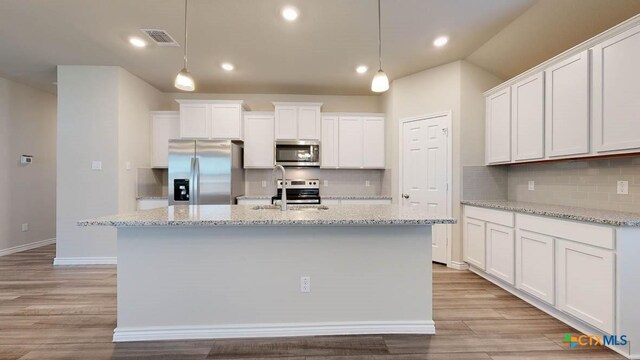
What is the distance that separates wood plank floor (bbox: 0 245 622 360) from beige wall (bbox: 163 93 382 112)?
341 centimetres

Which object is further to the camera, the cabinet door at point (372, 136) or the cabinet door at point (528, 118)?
the cabinet door at point (372, 136)

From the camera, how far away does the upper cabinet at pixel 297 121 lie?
4766 mm

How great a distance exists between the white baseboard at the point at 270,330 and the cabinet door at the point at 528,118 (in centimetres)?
215

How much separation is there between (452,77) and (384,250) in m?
2.88

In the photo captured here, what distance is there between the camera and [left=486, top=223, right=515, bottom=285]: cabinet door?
9.70 feet

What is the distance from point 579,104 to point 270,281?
3.03 meters

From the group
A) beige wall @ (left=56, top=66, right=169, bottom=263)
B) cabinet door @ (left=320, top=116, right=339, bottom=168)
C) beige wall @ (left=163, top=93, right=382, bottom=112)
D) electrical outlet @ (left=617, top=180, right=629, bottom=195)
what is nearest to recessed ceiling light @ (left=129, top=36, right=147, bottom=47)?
beige wall @ (left=56, top=66, right=169, bottom=263)

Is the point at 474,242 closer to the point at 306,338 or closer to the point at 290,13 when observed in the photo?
the point at 306,338

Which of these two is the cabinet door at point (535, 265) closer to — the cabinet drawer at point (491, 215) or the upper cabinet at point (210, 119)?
the cabinet drawer at point (491, 215)

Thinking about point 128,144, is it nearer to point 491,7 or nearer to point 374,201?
point 374,201

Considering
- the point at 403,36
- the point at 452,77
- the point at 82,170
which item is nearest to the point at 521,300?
the point at 452,77

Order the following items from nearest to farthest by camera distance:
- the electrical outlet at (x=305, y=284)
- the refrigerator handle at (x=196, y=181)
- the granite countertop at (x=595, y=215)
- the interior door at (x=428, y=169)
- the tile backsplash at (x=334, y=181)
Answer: the granite countertop at (x=595, y=215), the electrical outlet at (x=305, y=284), the interior door at (x=428, y=169), the refrigerator handle at (x=196, y=181), the tile backsplash at (x=334, y=181)

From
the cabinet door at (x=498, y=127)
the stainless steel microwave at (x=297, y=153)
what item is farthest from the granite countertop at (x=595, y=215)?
the stainless steel microwave at (x=297, y=153)

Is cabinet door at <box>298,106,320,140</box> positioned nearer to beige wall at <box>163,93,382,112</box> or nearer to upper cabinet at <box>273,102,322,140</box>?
upper cabinet at <box>273,102,322,140</box>
